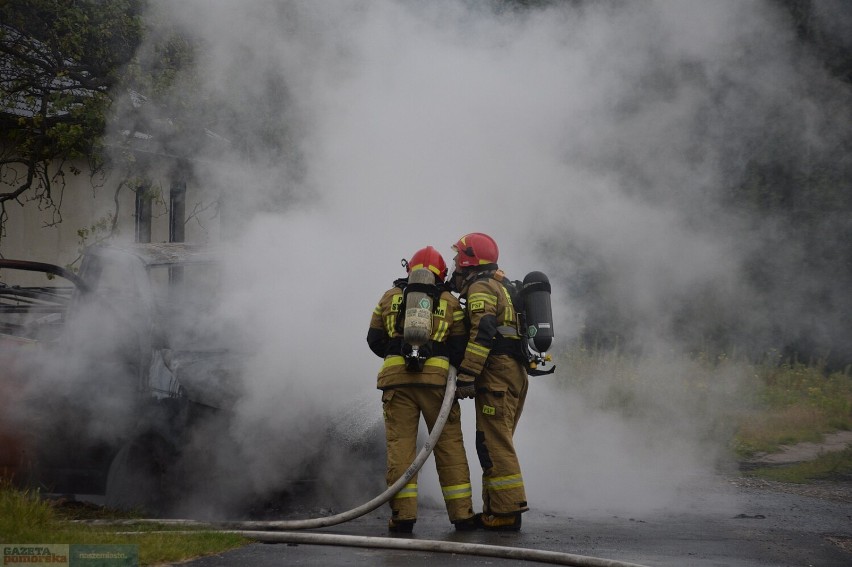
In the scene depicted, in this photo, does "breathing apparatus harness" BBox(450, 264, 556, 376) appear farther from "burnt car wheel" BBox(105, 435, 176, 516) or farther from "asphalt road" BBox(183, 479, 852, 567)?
"burnt car wheel" BBox(105, 435, 176, 516)

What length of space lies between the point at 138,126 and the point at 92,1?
1.27 metres

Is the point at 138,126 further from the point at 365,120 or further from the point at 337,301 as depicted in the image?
the point at 337,301

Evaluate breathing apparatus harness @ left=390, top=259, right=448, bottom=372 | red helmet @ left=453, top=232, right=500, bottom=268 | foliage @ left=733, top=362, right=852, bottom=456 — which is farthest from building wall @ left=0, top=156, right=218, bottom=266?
breathing apparatus harness @ left=390, top=259, right=448, bottom=372

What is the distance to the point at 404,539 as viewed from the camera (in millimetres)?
5070

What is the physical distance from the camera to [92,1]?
31.7 feet

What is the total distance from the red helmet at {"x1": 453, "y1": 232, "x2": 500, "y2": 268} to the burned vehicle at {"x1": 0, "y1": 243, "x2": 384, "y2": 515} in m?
1.19

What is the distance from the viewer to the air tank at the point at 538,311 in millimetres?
6008

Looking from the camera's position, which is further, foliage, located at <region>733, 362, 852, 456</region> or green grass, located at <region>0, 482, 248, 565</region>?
foliage, located at <region>733, 362, 852, 456</region>

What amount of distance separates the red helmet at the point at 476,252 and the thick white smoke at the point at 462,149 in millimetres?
1223

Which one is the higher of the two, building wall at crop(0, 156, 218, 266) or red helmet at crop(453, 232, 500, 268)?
building wall at crop(0, 156, 218, 266)

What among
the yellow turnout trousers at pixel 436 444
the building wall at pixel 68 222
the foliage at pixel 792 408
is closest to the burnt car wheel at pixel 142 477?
the yellow turnout trousers at pixel 436 444

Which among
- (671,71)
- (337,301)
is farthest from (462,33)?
(337,301)

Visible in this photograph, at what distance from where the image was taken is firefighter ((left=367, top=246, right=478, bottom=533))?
18.8 feet

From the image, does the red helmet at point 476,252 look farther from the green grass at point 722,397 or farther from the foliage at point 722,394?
the foliage at point 722,394
